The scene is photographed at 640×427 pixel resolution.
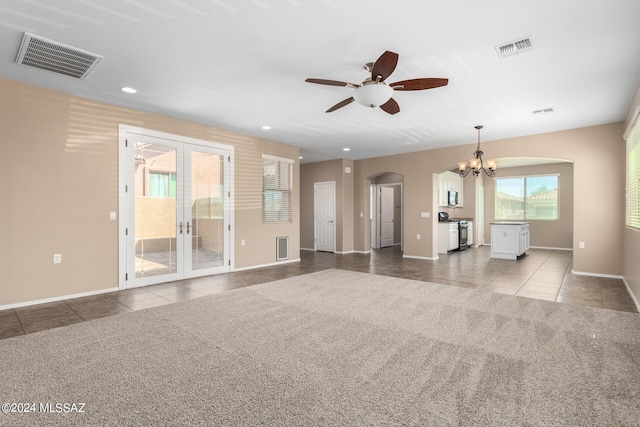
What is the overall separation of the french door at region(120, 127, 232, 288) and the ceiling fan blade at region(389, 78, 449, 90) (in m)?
3.81

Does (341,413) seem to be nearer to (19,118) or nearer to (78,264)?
(78,264)

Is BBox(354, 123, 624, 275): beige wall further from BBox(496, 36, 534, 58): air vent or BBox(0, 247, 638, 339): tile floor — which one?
BBox(496, 36, 534, 58): air vent

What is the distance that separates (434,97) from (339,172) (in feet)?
16.0

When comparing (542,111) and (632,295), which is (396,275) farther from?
(542,111)

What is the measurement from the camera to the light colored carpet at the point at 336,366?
1783 mm

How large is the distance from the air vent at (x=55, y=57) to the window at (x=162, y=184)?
175 cm

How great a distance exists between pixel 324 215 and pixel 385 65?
22.4 ft

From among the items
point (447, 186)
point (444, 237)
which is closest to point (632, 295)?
point (444, 237)

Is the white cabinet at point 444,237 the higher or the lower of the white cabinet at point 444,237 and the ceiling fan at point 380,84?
the lower

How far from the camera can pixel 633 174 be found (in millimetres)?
4352

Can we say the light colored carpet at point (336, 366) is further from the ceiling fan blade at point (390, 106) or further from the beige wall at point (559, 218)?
the beige wall at point (559, 218)

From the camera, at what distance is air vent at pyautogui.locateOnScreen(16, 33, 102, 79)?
9.64 ft

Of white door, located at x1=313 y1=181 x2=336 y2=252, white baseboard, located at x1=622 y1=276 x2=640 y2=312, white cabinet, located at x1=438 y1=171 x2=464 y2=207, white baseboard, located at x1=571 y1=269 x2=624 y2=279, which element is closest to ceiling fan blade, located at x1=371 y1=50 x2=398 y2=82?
white baseboard, located at x1=622 y1=276 x2=640 y2=312

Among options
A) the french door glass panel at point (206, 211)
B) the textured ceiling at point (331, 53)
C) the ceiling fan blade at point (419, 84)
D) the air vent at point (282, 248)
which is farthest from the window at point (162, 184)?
the ceiling fan blade at point (419, 84)
